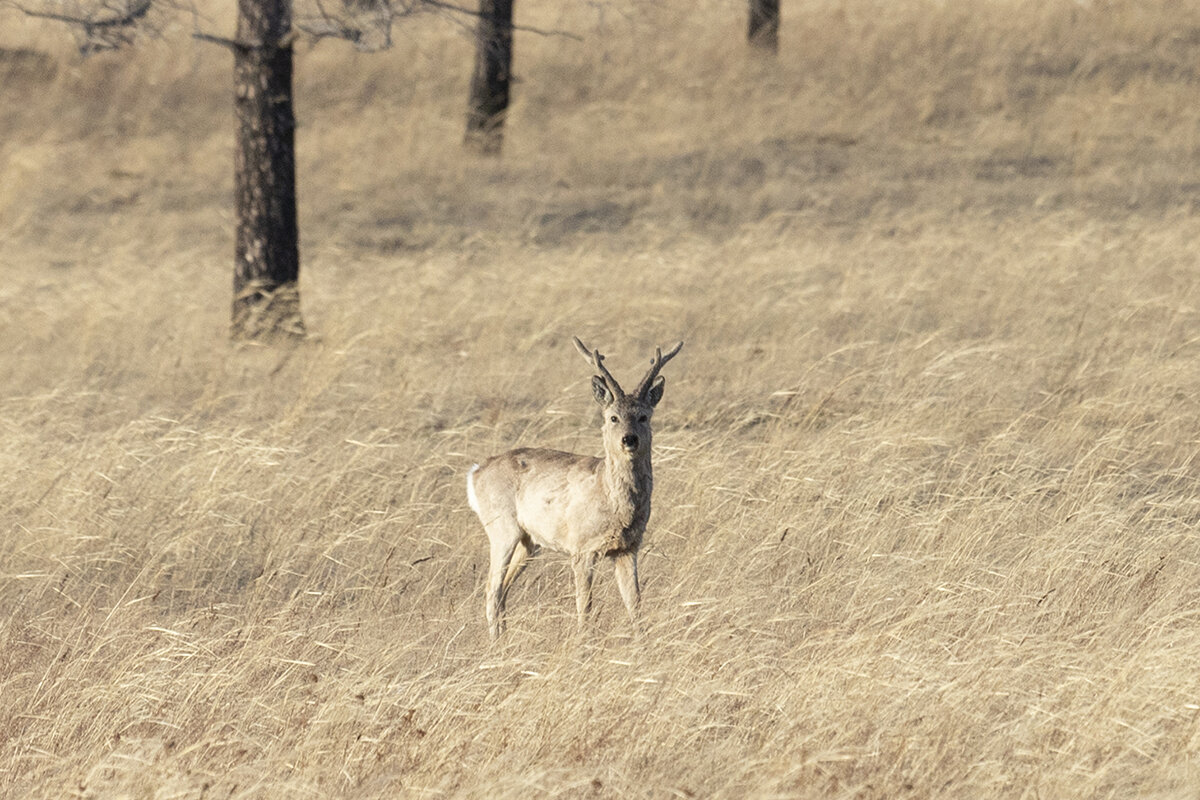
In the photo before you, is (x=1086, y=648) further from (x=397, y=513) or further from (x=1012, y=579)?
(x=397, y=513)

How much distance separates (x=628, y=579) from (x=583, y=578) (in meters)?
0.20

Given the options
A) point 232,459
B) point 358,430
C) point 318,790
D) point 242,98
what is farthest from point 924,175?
point 318,790

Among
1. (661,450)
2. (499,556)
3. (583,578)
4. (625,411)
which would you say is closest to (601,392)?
(625,411)

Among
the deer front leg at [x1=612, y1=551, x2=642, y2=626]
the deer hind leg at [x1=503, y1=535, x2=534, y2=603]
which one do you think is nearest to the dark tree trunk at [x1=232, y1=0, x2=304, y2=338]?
the deer hind leg at [x1=503, y1=535, x2=534, y2=603]

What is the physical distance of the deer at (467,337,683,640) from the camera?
19.2ft

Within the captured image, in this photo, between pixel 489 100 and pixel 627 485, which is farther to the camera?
pixel 489 100

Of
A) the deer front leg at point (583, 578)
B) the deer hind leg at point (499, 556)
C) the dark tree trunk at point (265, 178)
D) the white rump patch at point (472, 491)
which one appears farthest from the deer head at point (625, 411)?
the dark tree trunk at point (265, 178)

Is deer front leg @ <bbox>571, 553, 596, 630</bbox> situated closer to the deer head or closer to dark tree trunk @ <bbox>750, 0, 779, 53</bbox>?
the deer head

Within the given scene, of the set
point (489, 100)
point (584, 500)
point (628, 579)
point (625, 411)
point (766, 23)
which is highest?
point (766, 23)

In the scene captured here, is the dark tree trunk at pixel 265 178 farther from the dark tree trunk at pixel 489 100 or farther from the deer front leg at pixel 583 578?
the dark tree trunk at pixel 489 100

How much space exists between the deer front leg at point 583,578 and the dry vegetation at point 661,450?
178mm

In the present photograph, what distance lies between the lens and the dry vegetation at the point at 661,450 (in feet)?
16.2

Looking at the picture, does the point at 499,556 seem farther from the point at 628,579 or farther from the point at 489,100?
the point at 489,100

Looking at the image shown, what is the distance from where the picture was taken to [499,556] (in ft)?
20.5
